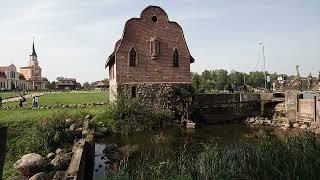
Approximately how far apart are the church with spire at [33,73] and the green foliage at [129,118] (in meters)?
101

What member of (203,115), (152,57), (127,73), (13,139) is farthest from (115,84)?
(13,139)

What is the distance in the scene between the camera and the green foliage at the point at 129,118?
2672 cm

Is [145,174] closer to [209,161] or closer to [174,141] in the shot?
[209,161]

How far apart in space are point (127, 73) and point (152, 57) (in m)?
2.54

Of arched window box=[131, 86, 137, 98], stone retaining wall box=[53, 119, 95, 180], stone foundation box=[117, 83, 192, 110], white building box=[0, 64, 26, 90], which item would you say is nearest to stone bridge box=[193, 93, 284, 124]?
stone foundation box=[117, 83, 192, 110]

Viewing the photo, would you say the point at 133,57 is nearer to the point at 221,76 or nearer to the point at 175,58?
the point at 175,58

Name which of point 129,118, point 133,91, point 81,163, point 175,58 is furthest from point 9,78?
point 81,163

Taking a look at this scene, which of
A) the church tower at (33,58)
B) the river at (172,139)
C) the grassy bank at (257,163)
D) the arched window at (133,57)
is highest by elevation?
the church tower at (33,58)

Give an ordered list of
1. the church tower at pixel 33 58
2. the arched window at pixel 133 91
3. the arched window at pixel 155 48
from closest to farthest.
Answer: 1. the arched window at pixel 133 91
2. the arched window at pixel 155 48
3. the church tower at pixel 33 58

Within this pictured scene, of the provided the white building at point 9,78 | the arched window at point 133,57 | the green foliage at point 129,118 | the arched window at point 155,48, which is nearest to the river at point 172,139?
the green foliage at point 129,118

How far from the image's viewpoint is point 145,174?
→ 38.4 feet

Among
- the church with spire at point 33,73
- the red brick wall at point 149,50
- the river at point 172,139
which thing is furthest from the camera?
the church with spire at point 33,73

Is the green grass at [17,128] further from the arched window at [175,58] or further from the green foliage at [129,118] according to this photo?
the arched window at [175,58]

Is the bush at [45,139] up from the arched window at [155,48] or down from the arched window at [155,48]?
down
